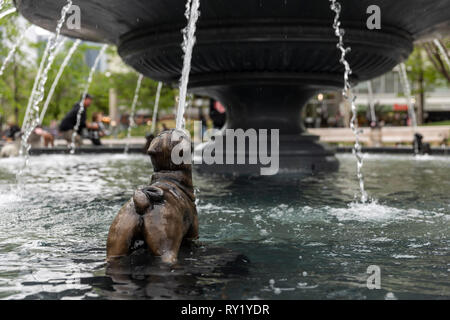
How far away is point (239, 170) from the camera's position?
26.5 feet

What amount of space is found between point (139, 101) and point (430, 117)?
104ft

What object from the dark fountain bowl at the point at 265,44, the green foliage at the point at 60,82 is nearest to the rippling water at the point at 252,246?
the dark fountain bowl at the point at 265,44

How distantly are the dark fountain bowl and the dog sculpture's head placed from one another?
3.61 m

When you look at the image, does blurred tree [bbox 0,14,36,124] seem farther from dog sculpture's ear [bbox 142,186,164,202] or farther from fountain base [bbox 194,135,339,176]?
dog sculpture's ear [bbox 142,186,164,202]

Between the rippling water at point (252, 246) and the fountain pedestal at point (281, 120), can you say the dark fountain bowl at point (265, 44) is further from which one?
the rippling water at point (252, 246)

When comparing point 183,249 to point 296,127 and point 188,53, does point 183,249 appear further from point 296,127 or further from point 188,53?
point 296,127

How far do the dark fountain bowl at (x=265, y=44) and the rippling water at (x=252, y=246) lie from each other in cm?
178

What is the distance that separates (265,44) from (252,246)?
3974mm

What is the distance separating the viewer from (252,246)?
361 cm

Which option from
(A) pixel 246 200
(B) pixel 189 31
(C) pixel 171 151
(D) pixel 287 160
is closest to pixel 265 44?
(B) pixel 189 31

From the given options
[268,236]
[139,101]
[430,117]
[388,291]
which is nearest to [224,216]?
[268,236]

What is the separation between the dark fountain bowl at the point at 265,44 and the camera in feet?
22.3

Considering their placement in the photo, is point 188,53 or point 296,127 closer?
point 188,53

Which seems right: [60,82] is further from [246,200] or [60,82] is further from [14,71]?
[246,200]
